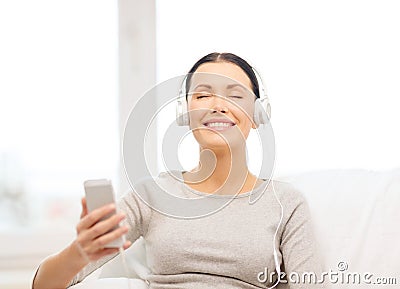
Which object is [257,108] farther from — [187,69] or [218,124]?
[187,69]

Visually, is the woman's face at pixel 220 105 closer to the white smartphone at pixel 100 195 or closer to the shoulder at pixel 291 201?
the shoulder at pixel 291 201

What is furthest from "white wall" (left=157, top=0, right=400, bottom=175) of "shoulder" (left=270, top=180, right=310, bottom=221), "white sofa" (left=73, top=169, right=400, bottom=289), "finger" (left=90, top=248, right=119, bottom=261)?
"finger" (left=90, top=248, right=119, bottom=261)

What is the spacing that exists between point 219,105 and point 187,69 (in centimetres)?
87

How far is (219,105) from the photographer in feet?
4.55

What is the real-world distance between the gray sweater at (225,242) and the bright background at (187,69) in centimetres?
79

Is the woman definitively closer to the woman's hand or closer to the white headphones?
the white headphones

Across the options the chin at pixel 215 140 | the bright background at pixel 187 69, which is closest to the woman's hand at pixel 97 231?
the chin at pixel 215 140

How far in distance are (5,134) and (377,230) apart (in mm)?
1289

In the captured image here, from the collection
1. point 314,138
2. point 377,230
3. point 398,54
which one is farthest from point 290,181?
point 398,54

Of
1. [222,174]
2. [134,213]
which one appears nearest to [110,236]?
[134,213]

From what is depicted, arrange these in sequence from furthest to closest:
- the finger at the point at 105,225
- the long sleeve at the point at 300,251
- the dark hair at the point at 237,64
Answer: the dark hair at the point at 237,64, the long sleeve at the point at 300,251, the finger at the point at 105,225

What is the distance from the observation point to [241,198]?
1.43 m

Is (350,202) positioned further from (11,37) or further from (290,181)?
(11,37)

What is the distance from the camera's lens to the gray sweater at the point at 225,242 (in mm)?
1354
